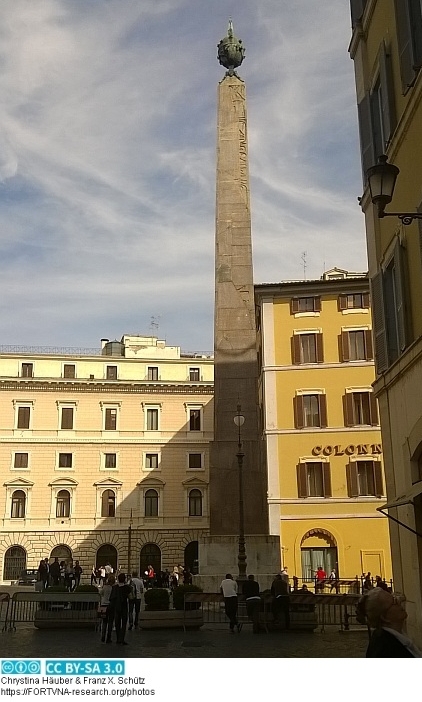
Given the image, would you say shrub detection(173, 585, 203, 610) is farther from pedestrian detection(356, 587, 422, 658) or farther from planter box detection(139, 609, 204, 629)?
pedestrian detection(356, 587, 422, 658)

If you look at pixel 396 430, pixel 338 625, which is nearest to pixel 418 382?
pixel 396 430

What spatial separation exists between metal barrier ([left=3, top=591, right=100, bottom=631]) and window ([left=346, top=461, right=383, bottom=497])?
14.1 metres

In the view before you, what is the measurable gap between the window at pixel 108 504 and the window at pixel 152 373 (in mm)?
6805

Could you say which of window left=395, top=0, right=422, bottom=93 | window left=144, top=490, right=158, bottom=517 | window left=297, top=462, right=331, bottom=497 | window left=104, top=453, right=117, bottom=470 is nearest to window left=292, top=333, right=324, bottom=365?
window left=297, top=462, right=331, bottom=497

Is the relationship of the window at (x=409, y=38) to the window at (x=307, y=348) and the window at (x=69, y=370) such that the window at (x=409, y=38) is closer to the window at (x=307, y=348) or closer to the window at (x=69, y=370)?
the window at (x=307, y=348)

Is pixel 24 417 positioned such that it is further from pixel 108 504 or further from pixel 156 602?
pixel 156 602

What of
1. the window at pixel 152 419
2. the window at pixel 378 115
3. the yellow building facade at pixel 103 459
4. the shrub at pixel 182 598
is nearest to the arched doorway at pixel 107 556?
the yellow building facade at pixel 103 459

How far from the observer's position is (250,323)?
70.3 feet

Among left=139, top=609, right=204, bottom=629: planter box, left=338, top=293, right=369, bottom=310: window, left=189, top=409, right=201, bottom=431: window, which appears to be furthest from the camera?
left=189, top=409, right=201, bottom=431: window

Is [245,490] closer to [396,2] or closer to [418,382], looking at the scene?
[418,382]

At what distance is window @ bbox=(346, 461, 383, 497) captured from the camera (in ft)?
91.1

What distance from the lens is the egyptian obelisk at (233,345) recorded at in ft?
65.9

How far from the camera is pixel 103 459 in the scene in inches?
1706

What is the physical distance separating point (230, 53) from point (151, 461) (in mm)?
25581
